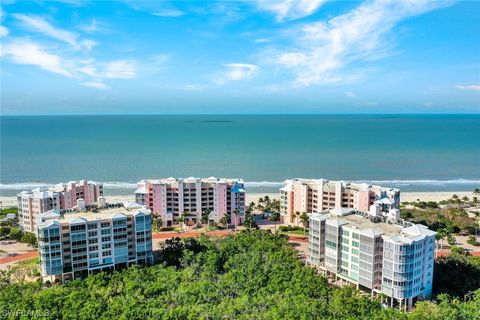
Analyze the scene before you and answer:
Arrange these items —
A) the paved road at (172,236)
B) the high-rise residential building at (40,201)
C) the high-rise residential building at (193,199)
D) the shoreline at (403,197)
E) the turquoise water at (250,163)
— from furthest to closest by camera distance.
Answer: the turquoise water at (250,163) → the shoreline at (403,197) → the high-rise residential building at (193,199) → the high-rise residential building at (40,201) → the paved road at (172,236)

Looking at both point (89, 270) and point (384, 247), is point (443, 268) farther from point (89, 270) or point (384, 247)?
point (89, 270)

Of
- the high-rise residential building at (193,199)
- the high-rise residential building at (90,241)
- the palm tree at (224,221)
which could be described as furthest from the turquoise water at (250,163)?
the high-rise residential building at (90,241)

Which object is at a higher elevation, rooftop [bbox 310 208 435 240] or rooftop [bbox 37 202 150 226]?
rooftop [bbox 37 202 150 226]

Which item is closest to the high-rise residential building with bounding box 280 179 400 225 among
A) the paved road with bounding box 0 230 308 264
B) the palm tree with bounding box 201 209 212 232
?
the paved road with bounding box 0 230 308 264

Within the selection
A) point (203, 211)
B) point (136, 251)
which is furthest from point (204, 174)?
point (136, 251)

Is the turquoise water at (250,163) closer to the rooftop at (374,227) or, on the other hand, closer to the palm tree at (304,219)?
the palm tree at (304,219)

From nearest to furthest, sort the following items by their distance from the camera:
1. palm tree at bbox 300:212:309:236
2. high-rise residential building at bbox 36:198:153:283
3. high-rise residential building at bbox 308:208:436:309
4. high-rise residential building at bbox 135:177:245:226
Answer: high-rise residential building at bbox 308:208:436:309
high-rise residential building at bbox 36:198:153:283
palm tree at bbox 300:212:309:236
high-rise residential building at bbox 135:177:245:226

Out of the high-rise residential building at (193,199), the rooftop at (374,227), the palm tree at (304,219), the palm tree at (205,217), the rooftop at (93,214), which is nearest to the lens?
the rooftop at (374,227)

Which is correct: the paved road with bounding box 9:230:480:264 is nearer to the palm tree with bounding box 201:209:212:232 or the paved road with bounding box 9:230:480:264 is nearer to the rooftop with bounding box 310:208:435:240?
the palm tree with bounding box 201:209:212:232
